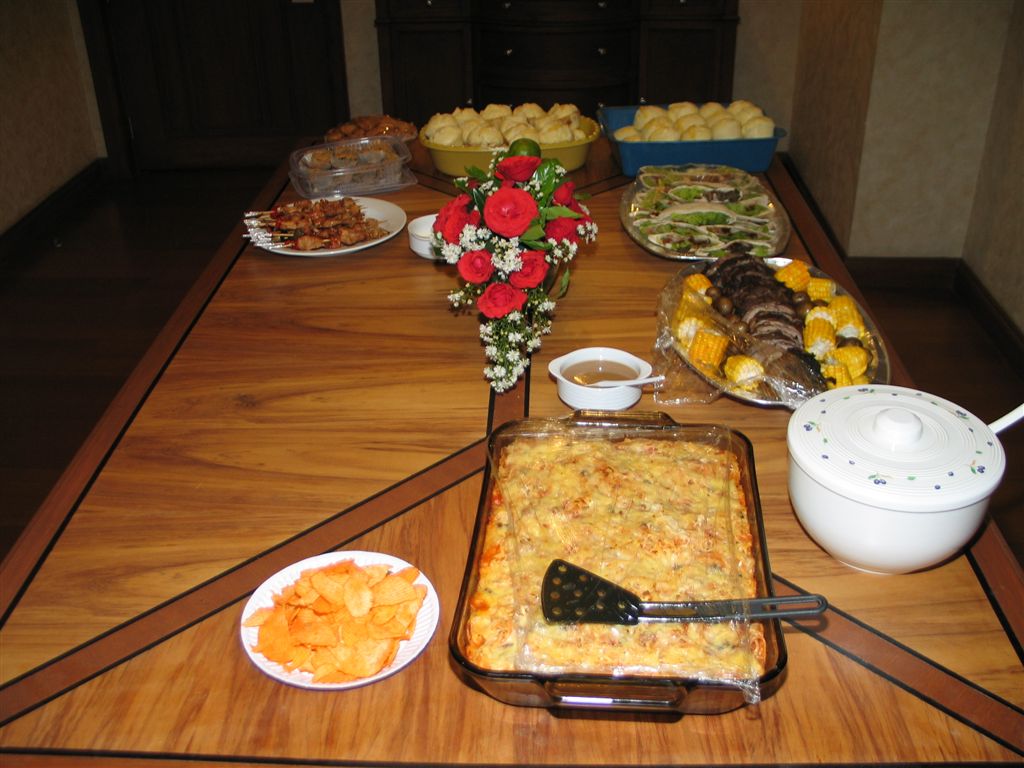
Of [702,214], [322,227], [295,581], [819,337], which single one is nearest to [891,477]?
[819,337]

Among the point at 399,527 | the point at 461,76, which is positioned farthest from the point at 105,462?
the point at 461,76

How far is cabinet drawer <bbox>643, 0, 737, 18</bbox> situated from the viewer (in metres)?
4.47

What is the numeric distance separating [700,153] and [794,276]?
77cm

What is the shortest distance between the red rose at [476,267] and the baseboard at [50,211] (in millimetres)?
3393

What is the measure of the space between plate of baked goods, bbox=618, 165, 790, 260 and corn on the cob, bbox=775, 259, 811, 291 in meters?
0.09

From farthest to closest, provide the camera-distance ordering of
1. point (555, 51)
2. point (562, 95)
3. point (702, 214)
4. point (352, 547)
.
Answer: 1. point (562, 95)
2. point (555, 51)
3. point (702, 214)
4. point (352, 547)

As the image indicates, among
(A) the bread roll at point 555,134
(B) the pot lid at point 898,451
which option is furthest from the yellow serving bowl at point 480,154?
(B) the pot lid at point 898,451

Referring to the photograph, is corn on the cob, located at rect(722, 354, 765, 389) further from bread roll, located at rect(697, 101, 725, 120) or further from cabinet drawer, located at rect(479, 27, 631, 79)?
cabinet drawer, located at rect(479, 27, 631, 79)

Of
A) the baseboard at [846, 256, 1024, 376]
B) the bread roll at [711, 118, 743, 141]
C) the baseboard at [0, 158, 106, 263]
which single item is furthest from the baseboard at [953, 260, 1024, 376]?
the baseboard at [0, 158, 106, 263]

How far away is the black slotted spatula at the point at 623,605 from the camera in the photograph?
882 mm

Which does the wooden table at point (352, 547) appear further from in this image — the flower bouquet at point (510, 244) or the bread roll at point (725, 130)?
the bread roll at point (725, 130)

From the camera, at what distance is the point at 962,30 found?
3.27 metres

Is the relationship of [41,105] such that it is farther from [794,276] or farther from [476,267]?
[794,276]

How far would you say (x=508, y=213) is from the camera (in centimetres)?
144
